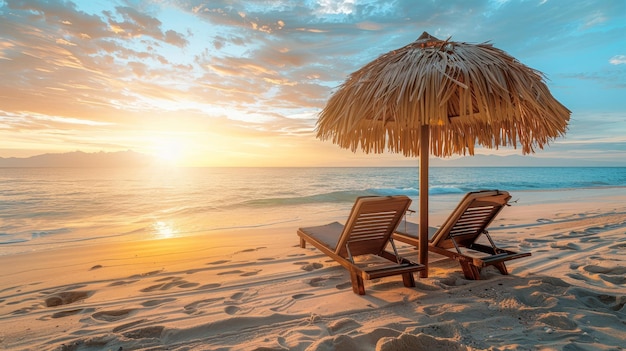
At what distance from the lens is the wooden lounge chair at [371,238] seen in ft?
9.95

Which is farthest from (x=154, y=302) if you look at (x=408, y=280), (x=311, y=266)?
(x=408, y=280)

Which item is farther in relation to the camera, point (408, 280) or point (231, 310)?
point (408, 280)

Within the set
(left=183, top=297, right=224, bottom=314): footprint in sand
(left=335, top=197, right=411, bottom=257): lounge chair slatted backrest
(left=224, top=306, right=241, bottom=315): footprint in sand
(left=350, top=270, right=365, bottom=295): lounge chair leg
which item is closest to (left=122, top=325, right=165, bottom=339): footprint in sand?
(left=183, top=297, right=224, bottom=314): footprint in sand

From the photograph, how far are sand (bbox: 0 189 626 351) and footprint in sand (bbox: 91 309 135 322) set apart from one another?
2cm

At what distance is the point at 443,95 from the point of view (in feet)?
9.57

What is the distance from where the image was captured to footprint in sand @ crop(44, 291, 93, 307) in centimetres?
317

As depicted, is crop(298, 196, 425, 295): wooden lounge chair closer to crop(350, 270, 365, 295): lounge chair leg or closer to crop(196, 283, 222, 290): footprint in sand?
crop(350, 270, 365, 295): lounge chair leg

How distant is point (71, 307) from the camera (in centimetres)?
297

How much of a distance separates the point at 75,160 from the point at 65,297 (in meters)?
77.4

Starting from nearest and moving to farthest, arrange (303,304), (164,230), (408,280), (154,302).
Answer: (303,304) < (154,302) < (408,280) < (164,230)

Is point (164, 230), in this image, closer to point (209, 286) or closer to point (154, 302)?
point (209, 286)

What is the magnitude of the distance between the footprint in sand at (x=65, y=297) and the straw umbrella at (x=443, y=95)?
3.25 meters

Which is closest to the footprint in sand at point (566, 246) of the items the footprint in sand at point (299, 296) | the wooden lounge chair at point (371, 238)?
the wooden lounge chair at point (371, 238)

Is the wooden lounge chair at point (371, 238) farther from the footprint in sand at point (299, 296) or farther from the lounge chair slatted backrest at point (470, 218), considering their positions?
the lounge chair slatted backrest at point (470, 218)
